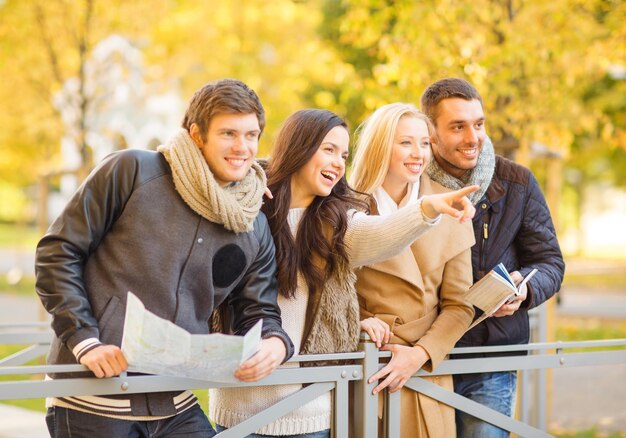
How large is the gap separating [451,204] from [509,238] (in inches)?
32.2

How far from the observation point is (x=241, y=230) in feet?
9.89

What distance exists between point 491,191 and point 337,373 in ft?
3.66

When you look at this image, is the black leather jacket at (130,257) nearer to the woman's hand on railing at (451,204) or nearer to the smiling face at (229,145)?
the smiling face at (229,145)

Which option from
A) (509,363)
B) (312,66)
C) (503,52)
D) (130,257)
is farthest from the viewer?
(312,66)

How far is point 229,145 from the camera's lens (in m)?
3.01

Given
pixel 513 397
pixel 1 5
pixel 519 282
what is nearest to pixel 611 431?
pixel 513 397

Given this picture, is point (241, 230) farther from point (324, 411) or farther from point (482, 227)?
point (482, 227)

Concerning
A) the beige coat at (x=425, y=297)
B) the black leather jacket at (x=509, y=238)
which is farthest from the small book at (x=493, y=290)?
the black leather jacket at (x=509, y=238)

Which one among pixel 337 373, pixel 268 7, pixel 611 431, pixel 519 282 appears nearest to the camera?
pixel 337 373

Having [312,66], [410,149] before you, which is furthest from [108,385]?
[312,66]

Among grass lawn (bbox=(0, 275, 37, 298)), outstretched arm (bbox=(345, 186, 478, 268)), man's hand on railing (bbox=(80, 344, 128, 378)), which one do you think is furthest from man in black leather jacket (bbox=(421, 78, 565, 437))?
grass lawn (bbox=(0, 275, 37, 298))

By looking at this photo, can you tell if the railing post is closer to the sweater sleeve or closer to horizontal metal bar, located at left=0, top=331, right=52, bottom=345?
the sweater sleeve

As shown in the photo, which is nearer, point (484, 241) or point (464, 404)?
point (464, 404)

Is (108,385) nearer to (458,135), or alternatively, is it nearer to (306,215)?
(306,215)
